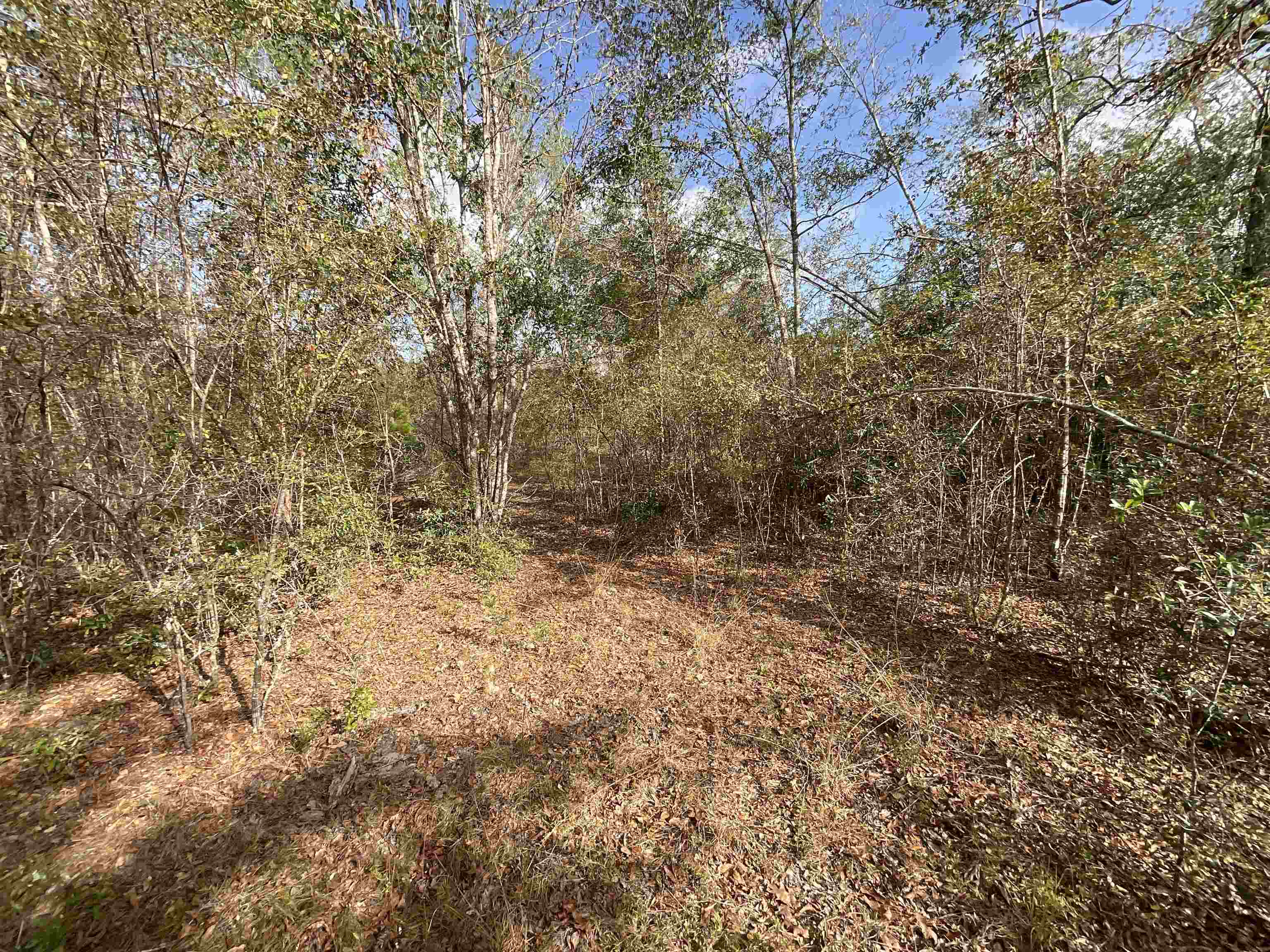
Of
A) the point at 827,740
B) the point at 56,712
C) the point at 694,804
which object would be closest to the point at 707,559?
the point at 827,740

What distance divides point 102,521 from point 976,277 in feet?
32.3

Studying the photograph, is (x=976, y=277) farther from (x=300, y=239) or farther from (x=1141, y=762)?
(x=300, y=239)

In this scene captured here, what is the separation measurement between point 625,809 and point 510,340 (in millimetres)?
7563

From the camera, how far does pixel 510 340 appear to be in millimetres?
8156

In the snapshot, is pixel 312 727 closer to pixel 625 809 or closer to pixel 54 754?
pixel 54 754

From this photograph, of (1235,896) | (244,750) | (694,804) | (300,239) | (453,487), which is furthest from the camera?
(453,487)

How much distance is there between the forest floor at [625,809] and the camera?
222 centimetres

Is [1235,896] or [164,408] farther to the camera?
[164,408]

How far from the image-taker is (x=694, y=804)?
9.68 feet

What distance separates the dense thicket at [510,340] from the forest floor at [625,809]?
1.96 ft

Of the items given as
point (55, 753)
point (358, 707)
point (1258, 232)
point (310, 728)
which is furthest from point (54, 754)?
point (1258, 232)

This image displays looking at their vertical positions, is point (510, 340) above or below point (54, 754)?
above

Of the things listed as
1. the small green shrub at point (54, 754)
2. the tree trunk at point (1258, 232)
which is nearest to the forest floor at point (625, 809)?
the small green shrub at point (54, 754)

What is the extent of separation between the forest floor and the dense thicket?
0.60m
